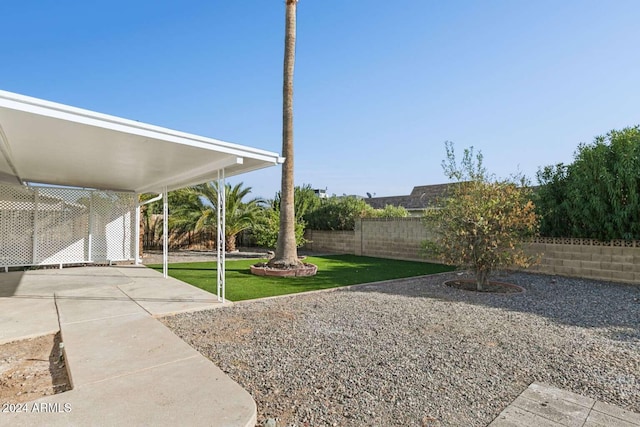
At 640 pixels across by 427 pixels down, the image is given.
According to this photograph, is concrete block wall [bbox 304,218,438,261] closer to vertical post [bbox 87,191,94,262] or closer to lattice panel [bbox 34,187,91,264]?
vertical post [bbox 87,191,94,262]

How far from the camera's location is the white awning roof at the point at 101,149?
13.9 feet

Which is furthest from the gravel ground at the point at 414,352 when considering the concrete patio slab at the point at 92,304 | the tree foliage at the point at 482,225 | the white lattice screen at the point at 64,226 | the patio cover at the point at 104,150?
the white lattice screen at the point at 64,226

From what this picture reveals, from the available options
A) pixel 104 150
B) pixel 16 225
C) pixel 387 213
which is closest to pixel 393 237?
pixel 387 213

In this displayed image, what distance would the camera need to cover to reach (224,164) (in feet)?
21.5

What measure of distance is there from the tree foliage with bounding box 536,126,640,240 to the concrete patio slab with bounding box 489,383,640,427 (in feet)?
26.8

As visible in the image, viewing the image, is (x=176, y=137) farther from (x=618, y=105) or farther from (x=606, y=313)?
(x=618, y=105)

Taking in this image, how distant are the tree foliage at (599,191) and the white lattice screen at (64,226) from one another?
46.8 feet

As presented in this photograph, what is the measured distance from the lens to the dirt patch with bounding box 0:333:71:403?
3297mm

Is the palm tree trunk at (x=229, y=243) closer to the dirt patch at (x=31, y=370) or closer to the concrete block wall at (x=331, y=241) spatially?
the concrete block wall at (x=331, y=241)

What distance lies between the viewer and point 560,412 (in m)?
2.82

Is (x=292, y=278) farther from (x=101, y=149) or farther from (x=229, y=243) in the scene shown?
(x=229, y=243)

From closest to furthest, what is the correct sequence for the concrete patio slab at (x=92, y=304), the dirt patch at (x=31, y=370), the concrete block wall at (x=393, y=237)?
the dirt patch at (x=31, y=370) < the concrete patio slab at (x=92, y=304) < the concrete block wall at (x=393, y=237)

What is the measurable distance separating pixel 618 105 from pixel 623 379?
26.4 ft

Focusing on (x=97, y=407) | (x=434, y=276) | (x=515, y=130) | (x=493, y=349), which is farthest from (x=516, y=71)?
(x=97, y=407)
